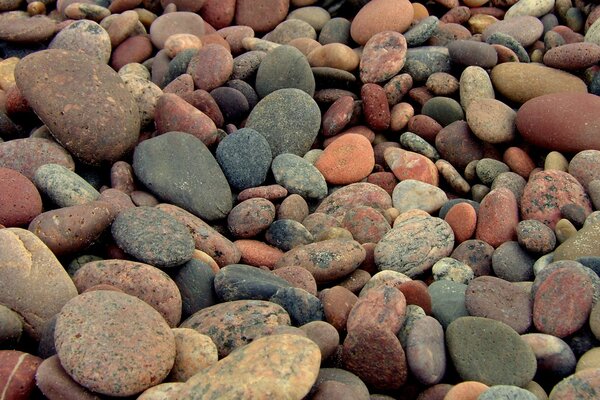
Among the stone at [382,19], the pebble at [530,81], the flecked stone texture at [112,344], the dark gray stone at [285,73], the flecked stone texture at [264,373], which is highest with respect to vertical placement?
the stone at [382,19]

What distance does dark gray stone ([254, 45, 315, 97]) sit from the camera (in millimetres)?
3986

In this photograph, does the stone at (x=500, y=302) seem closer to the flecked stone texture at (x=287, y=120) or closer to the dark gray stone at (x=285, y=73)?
the flecked stone texture at (x=287, y=120)

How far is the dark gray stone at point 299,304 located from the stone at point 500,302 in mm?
605

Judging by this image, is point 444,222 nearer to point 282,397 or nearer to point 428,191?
point 428,191

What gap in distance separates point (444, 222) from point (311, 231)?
2.16 ft

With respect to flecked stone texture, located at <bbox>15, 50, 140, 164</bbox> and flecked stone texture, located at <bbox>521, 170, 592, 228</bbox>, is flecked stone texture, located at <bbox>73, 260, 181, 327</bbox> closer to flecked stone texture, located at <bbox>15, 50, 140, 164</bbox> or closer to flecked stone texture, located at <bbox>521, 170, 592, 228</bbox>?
flecked stone texture, located at <bbox>15, 50, 140, 164</bbox>

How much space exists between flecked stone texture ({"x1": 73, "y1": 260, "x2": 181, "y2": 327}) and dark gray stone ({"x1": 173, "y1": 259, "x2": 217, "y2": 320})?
13 centimetres

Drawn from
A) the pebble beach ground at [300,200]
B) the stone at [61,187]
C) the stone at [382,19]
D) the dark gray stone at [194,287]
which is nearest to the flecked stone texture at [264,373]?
the pebble beach ground at [300,200]

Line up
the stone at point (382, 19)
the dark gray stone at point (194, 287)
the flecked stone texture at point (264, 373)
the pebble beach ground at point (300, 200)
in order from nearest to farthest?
the flecked stone texture at point (264, 373), the pebble beach ground at point (300, 200), the dark gray stone at point (194, 287), the stone at point (382, 19)

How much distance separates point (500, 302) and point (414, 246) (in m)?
0.56

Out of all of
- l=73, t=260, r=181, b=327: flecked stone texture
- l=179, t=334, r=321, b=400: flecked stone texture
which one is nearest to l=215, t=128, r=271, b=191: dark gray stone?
l=73, t=260, r=181, b=327: flecked stone texture

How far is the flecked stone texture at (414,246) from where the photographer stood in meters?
2.93

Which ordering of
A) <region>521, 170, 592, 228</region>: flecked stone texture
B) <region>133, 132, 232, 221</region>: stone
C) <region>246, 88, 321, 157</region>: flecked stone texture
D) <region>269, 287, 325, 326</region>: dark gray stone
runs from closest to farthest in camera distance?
<region>269, 287, 325, 326</region>: dark gray stone, <region>521, 170, 592, 228</region>: flecked stone texture, <region>133, 132, 232, 221</region>: stone, <region>246, 88, 321, 157</region>: flecked stone texture

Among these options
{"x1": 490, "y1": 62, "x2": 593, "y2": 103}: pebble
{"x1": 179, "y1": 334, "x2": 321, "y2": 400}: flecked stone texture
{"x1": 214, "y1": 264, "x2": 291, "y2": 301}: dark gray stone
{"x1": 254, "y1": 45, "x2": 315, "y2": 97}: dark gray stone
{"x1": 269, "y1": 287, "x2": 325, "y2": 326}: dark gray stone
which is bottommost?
{"x1": 214, "y1": 264, "x2": 291, "y2": 301}: dark gray stone
